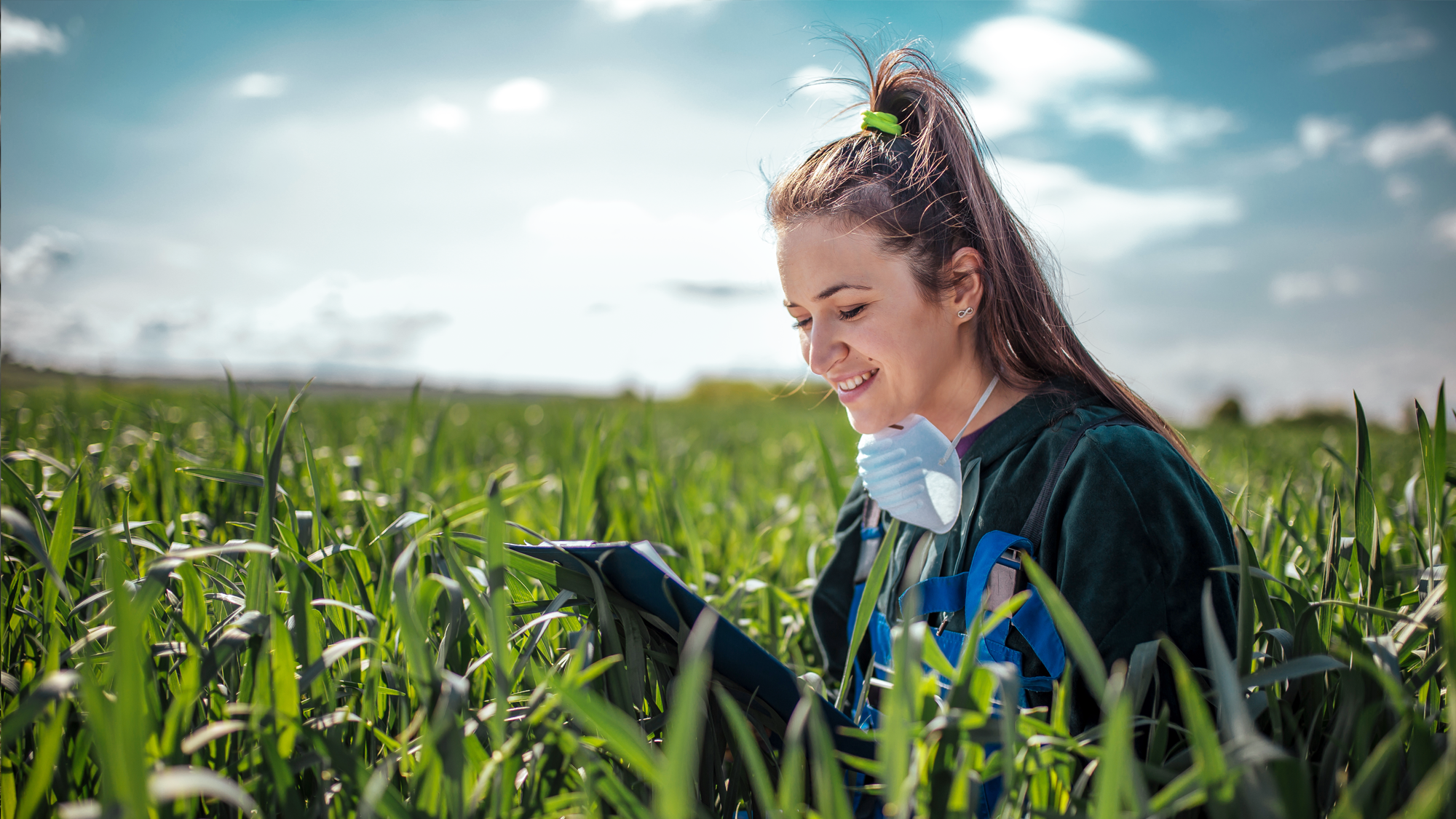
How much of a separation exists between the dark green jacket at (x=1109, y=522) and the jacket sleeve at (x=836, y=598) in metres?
0.37

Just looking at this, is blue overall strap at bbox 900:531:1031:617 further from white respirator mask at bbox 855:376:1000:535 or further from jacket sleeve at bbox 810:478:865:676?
jacket sleeve at bbox 810:478:865:676

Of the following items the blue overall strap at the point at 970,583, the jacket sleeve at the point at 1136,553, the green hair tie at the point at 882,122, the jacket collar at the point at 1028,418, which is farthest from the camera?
the green hair tie at the point at 882,122

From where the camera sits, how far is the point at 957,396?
155cm

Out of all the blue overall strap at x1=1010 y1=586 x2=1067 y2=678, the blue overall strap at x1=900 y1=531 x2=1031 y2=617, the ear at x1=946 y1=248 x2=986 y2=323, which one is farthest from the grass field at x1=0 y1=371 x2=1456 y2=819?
the ear at x1=946 y1=248 x2=986 y2=323

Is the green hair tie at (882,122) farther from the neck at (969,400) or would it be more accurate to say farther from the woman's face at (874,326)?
the neck at (969,400)

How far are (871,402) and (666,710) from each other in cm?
76

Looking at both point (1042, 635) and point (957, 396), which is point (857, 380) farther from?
point (1042, 635)

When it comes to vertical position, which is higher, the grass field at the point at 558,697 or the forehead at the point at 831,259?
the forehead at the point at 831,259

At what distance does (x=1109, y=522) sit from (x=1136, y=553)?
57 millimetres

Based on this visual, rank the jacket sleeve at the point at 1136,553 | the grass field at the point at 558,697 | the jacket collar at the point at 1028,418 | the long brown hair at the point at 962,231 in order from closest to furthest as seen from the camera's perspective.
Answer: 1. the grass field at the point at 558,697
2. the jacket sleeve at the point at 1136,553
3. the jacket collar at the point at 1028,418
4. the long brown hair at the point at 962,231

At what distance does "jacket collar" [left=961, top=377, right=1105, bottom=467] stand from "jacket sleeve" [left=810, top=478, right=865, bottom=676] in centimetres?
43

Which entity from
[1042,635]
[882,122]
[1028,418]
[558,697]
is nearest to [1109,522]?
[1042,635]

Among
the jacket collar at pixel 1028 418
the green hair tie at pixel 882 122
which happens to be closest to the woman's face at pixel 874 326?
the jacket collar at pixel 1028 418

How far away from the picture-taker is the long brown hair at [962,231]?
4.79ft
